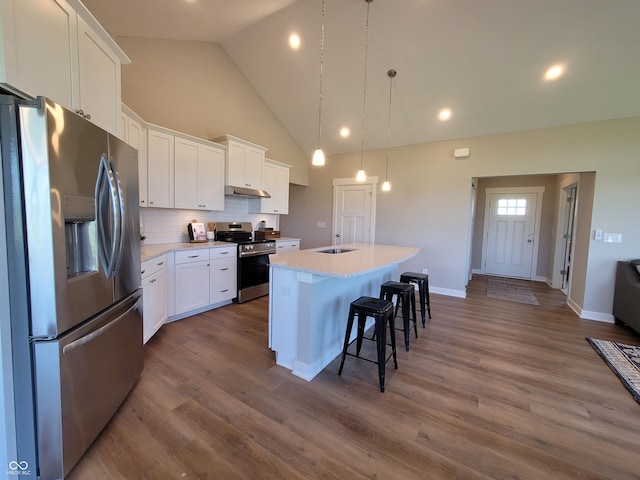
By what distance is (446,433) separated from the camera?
5.56ft

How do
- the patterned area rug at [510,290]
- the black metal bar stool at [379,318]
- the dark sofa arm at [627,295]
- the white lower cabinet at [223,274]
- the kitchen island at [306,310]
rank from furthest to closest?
the patterned area rug at [510,290] → the white lower cabinet at [223,274] → the dark sofa arm at [627,295] → the kitchen island at [306,310] → the black metal bar stool at [379,318]

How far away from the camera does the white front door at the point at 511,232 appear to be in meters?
6.26

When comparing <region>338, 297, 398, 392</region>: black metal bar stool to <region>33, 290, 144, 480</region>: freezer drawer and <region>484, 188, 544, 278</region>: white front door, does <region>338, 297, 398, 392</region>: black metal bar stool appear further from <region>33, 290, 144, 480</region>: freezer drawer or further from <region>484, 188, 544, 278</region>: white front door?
<region>484, 188, 544, 278</region>: white front door

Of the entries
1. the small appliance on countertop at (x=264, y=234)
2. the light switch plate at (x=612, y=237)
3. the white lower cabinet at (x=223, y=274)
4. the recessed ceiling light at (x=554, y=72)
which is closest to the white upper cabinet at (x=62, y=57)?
the white lower cabinet at (x=223, y=274)

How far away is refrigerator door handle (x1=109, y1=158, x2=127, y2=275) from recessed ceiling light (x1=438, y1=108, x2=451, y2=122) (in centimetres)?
437

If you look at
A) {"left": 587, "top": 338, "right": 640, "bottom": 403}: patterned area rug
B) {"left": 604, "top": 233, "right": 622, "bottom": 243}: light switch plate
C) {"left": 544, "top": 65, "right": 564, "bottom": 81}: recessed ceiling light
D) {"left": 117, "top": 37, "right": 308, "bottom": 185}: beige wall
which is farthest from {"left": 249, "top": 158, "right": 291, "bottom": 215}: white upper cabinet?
{"left": 604, "top": 233, "right": 622, "bottom": 243}: light switch plate

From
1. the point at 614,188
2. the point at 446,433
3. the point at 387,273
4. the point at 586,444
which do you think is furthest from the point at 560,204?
the point at 446,433

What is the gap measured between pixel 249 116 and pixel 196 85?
1.02 metres

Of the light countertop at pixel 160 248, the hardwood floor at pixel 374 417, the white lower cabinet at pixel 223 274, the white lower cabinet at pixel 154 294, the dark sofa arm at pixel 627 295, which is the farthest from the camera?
the white lower cabinet at pixel 223 274

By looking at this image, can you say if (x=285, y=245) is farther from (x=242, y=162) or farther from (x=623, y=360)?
(x=623, y=360)

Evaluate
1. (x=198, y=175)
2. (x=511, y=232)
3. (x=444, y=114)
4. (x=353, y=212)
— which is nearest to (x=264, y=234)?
(x=198, y=175)

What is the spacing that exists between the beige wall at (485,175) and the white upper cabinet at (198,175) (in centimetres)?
268

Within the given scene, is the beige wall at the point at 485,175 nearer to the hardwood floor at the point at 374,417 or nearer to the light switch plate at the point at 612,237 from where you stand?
the light switch plate at the point at 612,237

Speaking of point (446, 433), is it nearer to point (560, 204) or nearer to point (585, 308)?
point (585, 308)
